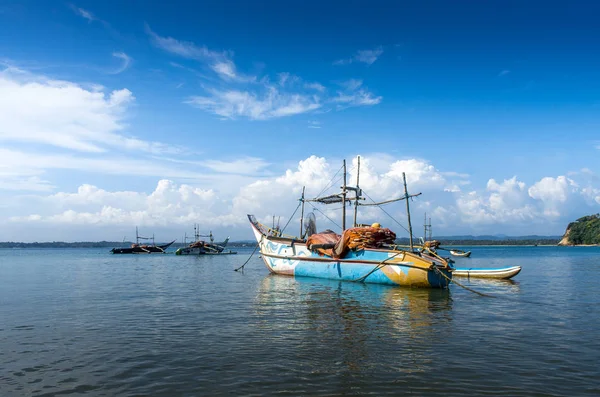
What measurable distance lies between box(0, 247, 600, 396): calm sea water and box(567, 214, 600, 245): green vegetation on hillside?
190893 millimetres

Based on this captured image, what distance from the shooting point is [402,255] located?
26031 millimetres

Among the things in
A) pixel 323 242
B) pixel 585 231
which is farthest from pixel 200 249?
pixel 585 231

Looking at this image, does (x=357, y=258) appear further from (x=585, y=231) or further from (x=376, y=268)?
(x=585, y=231)

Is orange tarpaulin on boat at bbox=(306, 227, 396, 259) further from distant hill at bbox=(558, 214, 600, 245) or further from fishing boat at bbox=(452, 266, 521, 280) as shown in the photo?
distant hill at bbox=(558, 214, 600, 245)

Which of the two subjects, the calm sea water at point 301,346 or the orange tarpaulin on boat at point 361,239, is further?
the orange tarpaulin on boat at point 361,239

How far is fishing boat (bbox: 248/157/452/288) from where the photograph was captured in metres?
25.5

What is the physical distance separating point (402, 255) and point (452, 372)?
16704 mm

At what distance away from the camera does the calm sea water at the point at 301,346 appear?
28.9 feet

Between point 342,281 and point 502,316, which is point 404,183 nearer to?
point 342,281

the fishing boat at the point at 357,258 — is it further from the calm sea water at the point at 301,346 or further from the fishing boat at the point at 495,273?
the fishing boat at the point at 495,273

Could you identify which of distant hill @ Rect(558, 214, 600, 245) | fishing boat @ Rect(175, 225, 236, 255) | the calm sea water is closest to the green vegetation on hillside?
distant hill @ Rect(558, 214, 600, 245)

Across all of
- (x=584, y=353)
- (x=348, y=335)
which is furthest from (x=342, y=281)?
(x=584, y=353)

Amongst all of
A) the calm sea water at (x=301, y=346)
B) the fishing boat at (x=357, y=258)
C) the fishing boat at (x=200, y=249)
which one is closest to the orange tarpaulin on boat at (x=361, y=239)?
the fishing boat at (x=357, y=258)

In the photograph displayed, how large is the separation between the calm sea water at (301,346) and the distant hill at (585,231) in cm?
19092
